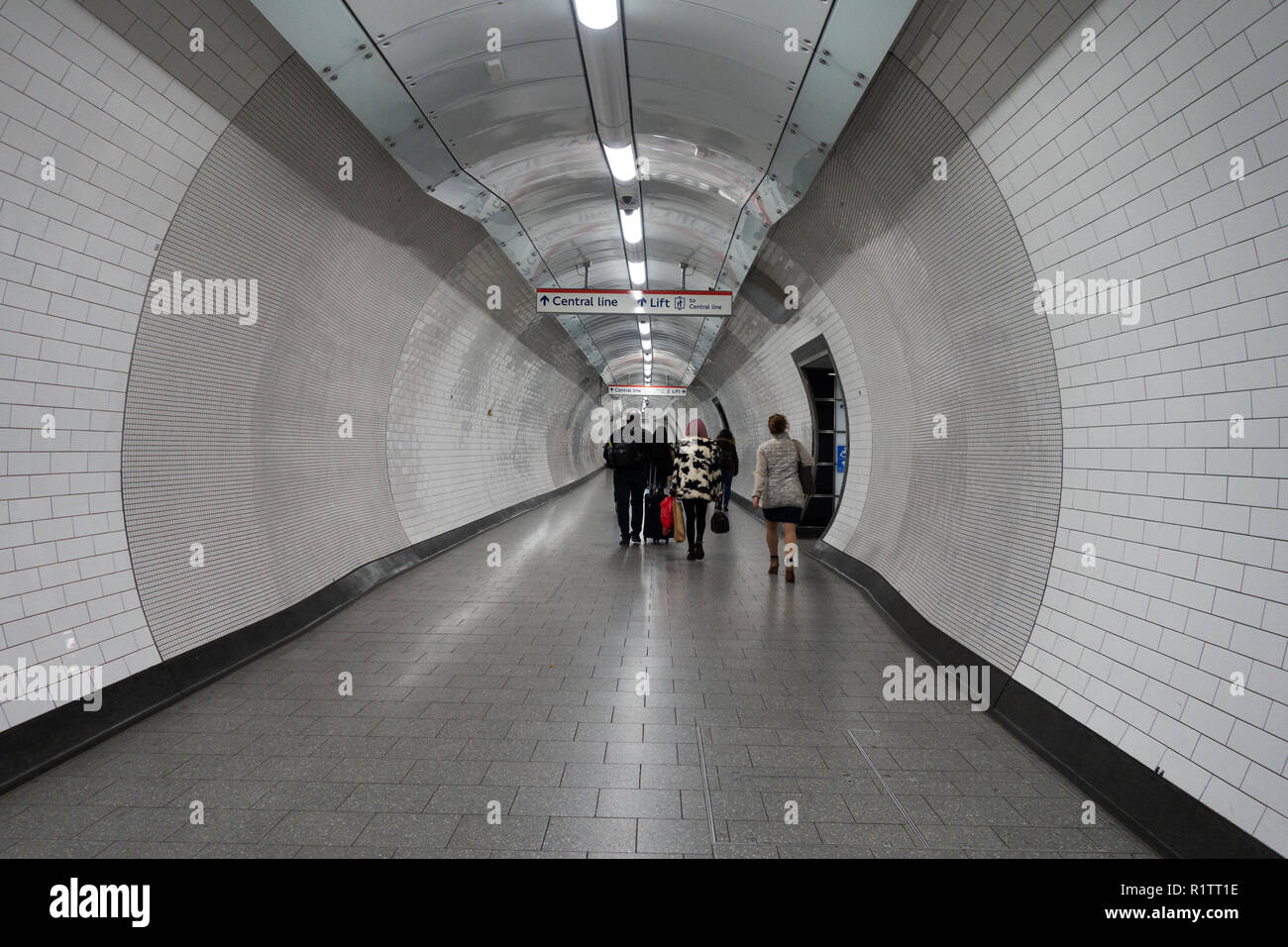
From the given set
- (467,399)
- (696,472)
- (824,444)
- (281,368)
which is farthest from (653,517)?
(281,368)

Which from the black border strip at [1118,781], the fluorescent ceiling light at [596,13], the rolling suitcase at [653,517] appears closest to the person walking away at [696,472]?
the rolling suitcase at [653,517]

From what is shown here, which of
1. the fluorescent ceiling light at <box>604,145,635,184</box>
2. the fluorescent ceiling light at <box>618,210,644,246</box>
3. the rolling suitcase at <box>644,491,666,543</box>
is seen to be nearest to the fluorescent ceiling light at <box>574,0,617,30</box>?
the fluorescent ceiling light at <box>604,145,635,184</box>

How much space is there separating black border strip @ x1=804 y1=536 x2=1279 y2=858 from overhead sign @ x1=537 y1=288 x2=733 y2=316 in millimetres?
5916

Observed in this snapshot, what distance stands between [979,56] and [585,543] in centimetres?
894

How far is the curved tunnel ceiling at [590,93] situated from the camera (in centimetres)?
423

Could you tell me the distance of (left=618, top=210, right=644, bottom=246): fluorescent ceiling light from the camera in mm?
9172

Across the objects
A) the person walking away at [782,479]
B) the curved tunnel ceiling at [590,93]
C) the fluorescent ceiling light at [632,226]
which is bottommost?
the person walking away at [782,479]

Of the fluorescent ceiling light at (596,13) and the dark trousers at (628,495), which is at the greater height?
the fluorescent ceiling light at (596,13)

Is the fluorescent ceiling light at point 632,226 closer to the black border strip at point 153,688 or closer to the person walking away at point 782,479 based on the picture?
the person walking away at point 782,479

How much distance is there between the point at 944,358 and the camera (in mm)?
6059

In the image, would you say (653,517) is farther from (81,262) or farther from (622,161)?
(81,262)

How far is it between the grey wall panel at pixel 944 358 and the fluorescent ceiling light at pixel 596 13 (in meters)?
1.74

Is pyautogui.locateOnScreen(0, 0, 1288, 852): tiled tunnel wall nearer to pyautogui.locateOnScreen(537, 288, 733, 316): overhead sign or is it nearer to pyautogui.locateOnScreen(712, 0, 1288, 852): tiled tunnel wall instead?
pyautogui.locateOnScreen(712, 0, 1288, 852): tiled tunnel wall

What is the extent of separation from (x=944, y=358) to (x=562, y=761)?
4407mm
